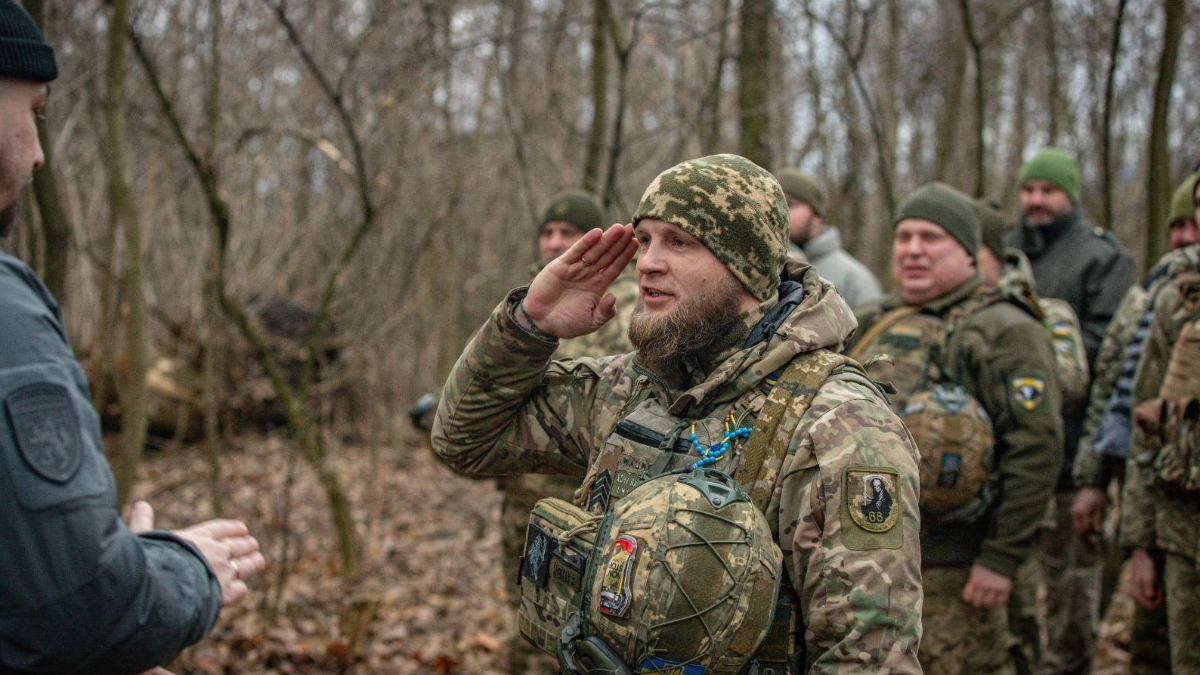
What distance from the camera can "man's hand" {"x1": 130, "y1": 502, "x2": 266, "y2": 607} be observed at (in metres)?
1.99

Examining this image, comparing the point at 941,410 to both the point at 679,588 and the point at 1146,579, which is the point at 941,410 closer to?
the point at 1146,579

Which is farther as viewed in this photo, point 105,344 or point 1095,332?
point 105,344

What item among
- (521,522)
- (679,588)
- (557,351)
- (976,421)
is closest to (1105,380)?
(976,421)

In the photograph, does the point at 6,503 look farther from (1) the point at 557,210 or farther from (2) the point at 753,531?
(1) the point at 557,210

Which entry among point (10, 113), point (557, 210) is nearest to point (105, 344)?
point (557, 210)

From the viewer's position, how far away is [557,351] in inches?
154

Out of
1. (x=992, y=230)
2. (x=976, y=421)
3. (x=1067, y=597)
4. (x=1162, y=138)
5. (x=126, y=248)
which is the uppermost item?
(x=1162, y=138)

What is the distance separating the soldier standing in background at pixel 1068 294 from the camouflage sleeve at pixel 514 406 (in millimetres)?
3000

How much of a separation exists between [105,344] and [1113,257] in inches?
279

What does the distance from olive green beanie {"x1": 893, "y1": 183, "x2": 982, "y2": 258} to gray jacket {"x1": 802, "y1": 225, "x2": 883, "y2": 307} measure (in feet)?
3.98

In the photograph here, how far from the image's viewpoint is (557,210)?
475 centimetres

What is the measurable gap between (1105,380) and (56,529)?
4394 mm

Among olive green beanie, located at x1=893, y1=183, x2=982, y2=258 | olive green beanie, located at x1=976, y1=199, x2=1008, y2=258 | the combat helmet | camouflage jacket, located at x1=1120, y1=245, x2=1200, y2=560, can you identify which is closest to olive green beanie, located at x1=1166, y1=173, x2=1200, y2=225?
camouflage jacket, located at x1=1120, y1=245, x2=1200, y2=560

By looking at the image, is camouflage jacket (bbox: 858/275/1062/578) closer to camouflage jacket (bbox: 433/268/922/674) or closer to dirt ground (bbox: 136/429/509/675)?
camouflage jacket (bbox: 433/268/922/674)
